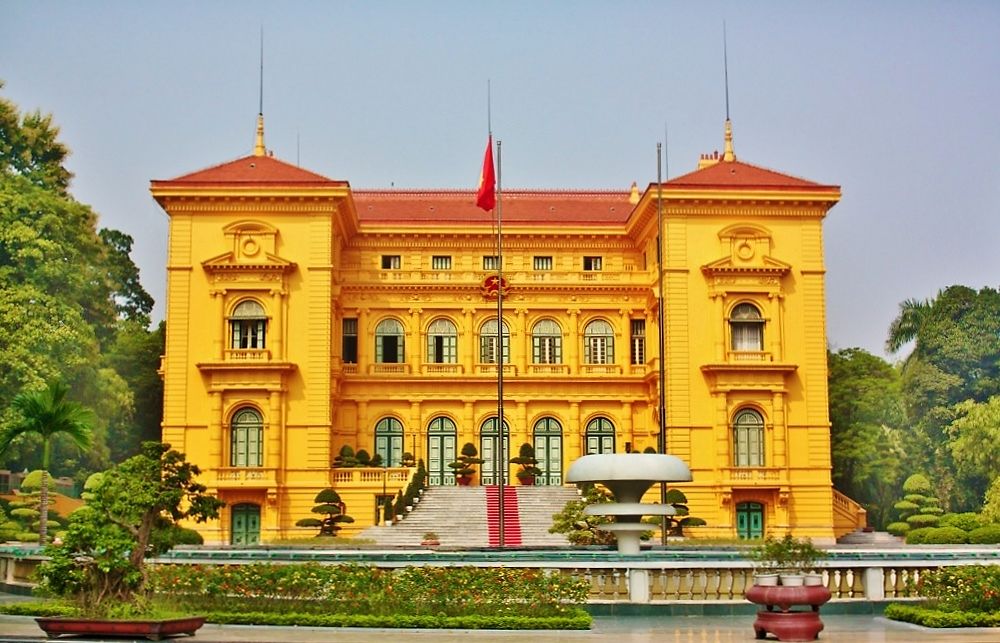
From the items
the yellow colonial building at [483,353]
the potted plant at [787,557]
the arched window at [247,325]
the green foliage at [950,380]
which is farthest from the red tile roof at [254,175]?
the potted plant at [787,557]

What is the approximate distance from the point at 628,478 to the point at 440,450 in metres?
22.9

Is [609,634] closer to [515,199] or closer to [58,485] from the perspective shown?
[515,199]

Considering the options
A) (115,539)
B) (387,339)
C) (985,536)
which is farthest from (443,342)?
(115,539)

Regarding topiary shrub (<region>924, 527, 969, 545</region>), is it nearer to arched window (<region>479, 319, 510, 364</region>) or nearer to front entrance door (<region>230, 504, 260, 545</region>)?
arched window (<region>479, 319, 510, 364</region>)

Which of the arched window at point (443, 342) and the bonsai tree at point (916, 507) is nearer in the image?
the bonsai tree at point (916, 507)

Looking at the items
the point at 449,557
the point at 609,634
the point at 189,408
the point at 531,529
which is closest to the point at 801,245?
the point at 531,529

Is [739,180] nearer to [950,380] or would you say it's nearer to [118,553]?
[950,380]

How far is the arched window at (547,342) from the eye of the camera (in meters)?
47.3

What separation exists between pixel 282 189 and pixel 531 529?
13.5 m

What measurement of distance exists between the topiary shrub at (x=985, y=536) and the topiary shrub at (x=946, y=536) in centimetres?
Result: 37

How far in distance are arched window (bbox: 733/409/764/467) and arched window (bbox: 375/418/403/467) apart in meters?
11.5

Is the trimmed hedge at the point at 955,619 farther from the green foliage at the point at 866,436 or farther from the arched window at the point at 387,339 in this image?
the green foliage at the point at 866,436

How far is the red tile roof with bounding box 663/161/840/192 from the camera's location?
4378cm

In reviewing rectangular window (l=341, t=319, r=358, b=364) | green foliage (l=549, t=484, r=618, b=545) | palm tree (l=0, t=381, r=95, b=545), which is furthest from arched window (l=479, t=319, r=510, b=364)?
palm tree (l=0, t=381, r=95, b=545)
